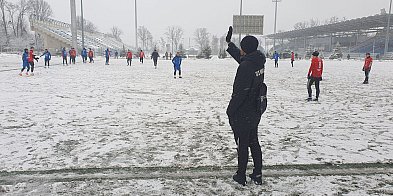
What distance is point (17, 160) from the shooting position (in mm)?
4160

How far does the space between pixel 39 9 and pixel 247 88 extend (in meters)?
111

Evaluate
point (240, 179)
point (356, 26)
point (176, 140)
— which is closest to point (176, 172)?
point (240, 179)

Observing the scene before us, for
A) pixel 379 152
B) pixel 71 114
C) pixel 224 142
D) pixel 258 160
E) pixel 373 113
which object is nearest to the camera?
pixel 258 160

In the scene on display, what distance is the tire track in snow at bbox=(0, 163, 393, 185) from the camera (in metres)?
3.64

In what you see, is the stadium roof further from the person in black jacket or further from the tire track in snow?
the person in black jacket

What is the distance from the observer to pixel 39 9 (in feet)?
314

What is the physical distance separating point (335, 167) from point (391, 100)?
7.52m

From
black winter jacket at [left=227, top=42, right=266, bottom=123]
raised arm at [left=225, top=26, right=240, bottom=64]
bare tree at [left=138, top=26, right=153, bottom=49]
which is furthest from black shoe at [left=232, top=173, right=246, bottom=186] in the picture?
bare tree at [left=138, top=26, right=153, bottom=49]

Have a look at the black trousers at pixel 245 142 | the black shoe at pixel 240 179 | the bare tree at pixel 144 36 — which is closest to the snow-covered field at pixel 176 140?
the black shoe at pixel 240 179

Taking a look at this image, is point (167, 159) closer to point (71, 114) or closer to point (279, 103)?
point (71, 114)

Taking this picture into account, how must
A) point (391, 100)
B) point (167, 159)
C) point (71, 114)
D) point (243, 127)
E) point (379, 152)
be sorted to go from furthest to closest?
1. point (391, 100)
2. point (71, 114)
3. point (379, 152)
4. point (167, 159)
5. point (243, 127)

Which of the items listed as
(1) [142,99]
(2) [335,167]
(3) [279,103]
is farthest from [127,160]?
(3) [279,103]

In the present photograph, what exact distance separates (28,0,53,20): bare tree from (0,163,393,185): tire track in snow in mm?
106445

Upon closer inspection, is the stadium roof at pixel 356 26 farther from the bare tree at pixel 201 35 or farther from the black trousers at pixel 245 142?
the black trousers at pixel 245 142
